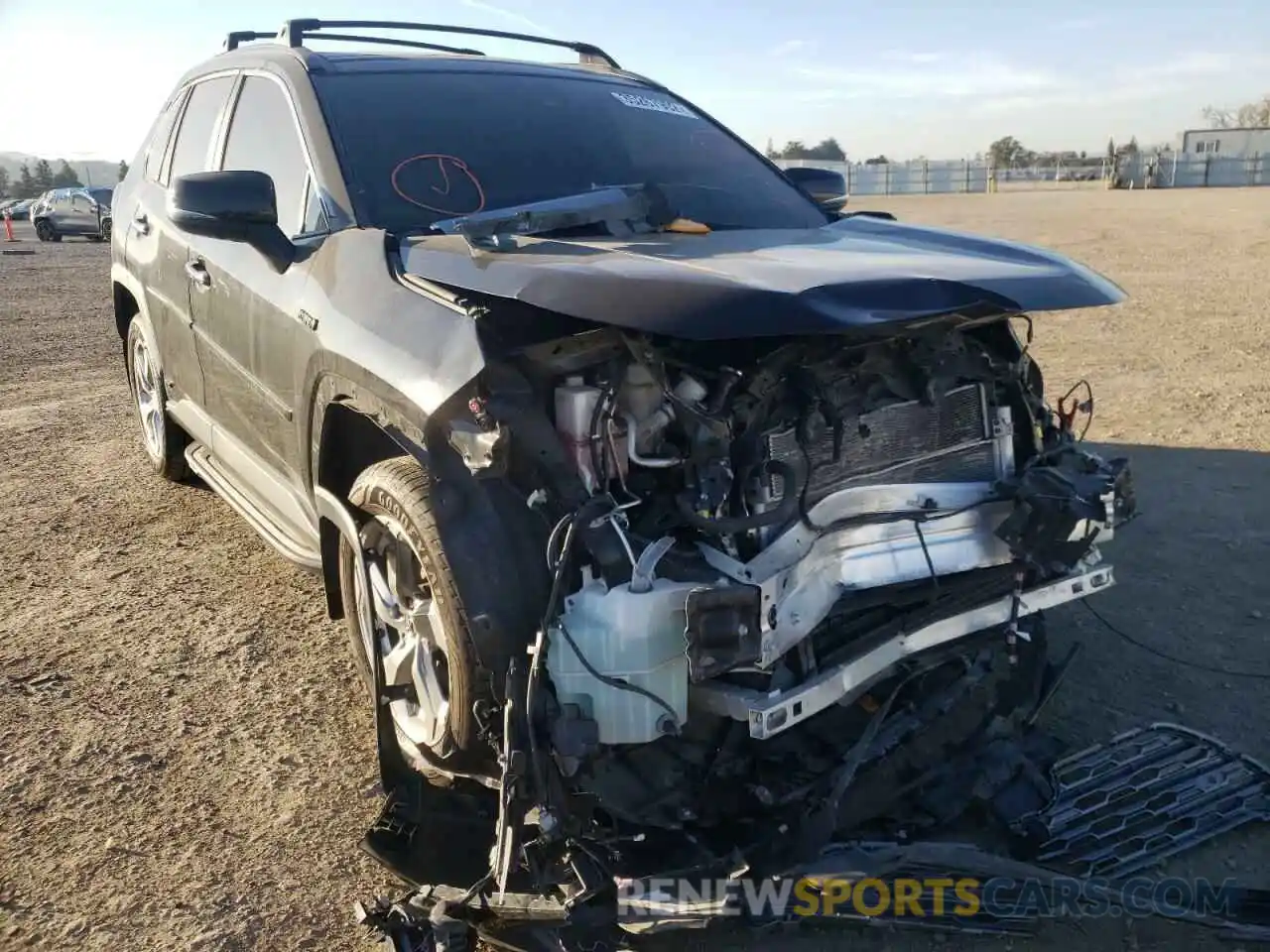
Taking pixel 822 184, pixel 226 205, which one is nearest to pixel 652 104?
pixel 822 184

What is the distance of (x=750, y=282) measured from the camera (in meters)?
2.32

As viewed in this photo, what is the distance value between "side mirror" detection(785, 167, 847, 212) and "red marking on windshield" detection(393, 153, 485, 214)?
5.24 ft

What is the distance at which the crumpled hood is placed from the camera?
221 cm

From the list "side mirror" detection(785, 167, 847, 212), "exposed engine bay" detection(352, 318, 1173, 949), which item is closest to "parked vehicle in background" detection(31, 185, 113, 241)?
"side mirror" detection(785, 167, 847, 212)

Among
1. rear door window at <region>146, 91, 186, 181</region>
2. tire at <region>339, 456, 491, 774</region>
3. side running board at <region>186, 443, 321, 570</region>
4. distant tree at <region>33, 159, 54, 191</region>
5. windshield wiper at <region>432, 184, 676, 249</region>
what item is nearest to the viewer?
tire at <region>339, 456, 491, 774</region>

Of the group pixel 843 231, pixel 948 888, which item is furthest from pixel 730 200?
pixel 948 888

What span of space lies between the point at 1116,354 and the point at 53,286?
16.1m

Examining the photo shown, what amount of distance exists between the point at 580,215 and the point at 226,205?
1.03 metres

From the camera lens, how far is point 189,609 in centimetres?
441

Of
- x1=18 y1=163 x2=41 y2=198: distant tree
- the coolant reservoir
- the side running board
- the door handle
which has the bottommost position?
the side running board

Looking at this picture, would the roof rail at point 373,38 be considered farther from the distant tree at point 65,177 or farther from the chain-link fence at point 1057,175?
the distant tree at point 65,177

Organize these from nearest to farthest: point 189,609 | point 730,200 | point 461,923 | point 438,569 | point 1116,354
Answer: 1. point 461,923
2. point 438,569
3. point 730,200
4. point 189,609
5. point 1116,354

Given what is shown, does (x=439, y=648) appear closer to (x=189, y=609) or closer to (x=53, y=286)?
(x=189, y=609)

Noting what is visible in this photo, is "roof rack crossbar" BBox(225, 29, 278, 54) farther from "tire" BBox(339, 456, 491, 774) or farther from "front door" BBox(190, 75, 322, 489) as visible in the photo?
"tire" BBox(339, 456, 491, 774)
